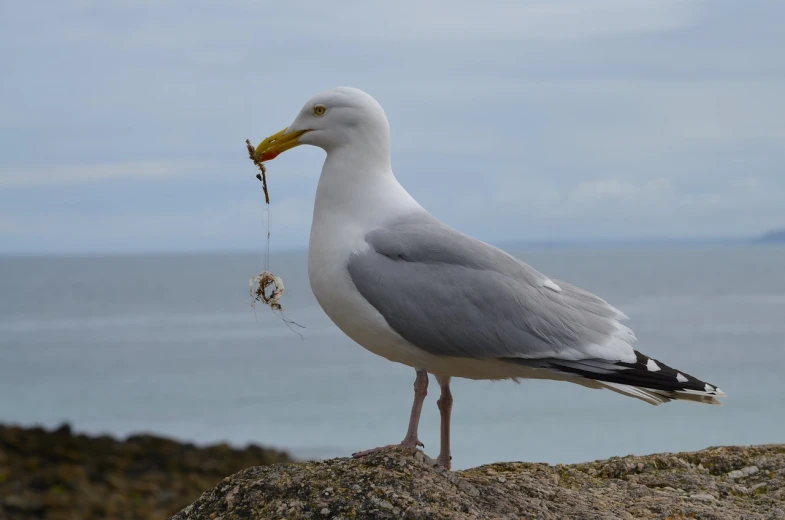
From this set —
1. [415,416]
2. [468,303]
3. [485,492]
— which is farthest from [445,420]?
[468,303]

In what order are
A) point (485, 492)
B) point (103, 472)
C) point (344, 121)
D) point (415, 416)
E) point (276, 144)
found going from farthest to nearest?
point (103, 472), point (276, 144), point (344, 121), point (415, 416), point (485, 492)

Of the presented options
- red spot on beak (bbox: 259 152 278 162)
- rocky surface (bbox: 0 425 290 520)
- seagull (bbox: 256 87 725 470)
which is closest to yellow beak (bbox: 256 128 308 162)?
red spot on beak (bbox: 259 152 278 162)

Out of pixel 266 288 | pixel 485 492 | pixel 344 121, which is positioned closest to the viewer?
pixel 485 492

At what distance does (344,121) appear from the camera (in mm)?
5961

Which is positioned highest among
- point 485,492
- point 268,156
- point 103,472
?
point 268,156

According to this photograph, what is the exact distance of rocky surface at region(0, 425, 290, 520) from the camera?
14523 millimetres

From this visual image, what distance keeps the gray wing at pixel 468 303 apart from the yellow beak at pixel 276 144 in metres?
0.87

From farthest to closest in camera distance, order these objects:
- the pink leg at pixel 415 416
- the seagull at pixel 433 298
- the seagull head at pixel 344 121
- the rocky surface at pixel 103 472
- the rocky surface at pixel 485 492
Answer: the rocky surface at pixel 103 472, the seagull head at pixel 344 121, the pink leg at pixel 415 416, the seagull at pixel 433 298, the rocky surface at pixel 485 492

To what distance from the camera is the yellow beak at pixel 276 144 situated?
6098mm

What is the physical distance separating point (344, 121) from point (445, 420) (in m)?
1.92

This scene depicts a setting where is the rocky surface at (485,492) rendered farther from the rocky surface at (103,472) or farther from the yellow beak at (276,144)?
the rocky surface at (103,472)

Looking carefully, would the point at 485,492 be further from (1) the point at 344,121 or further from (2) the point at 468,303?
(1) the point at 344,121

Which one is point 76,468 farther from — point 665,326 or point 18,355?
point 665,326

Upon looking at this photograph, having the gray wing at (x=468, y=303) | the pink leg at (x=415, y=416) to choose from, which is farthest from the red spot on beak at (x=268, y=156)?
the pink leg at (x=415, y=416)
